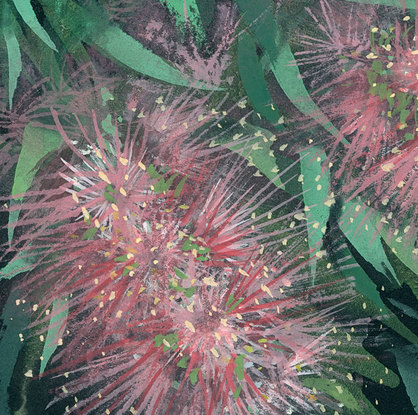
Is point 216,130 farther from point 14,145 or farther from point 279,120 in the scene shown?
point 14,145

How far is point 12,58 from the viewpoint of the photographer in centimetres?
100

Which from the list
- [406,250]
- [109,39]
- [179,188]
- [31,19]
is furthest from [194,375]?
[31,19]

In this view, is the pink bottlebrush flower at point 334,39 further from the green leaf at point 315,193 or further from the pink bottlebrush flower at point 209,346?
the pink bottlebrush flower at point 209,346

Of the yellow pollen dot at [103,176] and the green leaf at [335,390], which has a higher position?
the yellow pollen dot at [103,176]

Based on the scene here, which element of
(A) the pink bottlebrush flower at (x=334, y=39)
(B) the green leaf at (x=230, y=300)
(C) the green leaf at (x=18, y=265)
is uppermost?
(A) the pink bottlebrush flower at (x=334, y=39)

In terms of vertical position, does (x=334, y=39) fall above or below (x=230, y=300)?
above

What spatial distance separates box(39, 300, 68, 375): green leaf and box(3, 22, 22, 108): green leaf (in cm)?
46

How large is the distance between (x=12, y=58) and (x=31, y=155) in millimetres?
223

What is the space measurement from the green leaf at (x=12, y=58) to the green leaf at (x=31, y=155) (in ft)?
0.29

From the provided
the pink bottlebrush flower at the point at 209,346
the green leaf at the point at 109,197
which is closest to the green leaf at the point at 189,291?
the pink bottlebrush flower at the point at 209,346

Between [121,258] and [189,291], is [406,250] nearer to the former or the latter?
[189,291]

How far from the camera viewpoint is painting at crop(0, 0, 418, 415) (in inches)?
37.7

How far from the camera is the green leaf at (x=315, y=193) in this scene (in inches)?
38.0

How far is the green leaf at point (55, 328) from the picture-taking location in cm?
98
